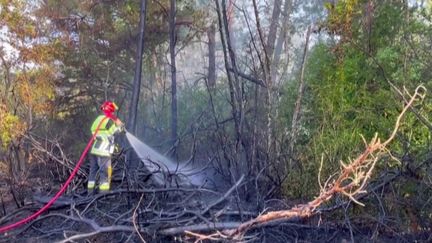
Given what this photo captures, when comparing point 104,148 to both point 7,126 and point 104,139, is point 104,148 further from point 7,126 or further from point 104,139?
point 7,126

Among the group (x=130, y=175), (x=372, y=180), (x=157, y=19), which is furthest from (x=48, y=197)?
(x=157, y=19)

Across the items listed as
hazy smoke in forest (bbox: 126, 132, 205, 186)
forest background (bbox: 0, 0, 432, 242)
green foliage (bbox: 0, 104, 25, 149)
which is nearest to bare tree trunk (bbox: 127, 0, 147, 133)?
forest background (bbox: 0, 0, 432, 242)

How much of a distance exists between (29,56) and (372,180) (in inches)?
389

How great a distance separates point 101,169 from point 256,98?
2710mm

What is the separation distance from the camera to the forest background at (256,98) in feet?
20.5

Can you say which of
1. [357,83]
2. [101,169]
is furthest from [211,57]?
[101,169]

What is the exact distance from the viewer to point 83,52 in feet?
42.7

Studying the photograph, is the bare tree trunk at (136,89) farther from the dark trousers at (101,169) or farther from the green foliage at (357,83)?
the green foliage at (357,83)

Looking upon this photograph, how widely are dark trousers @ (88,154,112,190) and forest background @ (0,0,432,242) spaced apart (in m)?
0.52

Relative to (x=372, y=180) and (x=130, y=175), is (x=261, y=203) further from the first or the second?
(x=130, y=175)

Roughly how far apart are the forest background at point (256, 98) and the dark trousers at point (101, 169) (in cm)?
52

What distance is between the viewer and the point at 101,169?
7.41 m

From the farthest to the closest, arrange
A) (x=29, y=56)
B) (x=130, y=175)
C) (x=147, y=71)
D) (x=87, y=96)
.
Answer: (x=147, y=71)
(x=87, y=96)
(x=29, y=56)
(x=130, y=175)

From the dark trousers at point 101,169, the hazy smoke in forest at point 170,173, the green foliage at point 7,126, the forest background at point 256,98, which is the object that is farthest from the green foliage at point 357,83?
the green foliage at point 7,126
